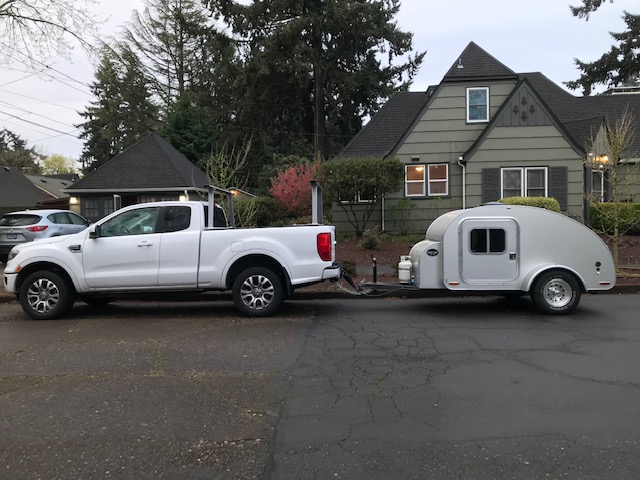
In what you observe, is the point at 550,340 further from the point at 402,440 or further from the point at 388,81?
the point at 388,81

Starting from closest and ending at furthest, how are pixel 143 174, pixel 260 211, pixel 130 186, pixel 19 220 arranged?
pixel 19 220 < pixel 260 211 < pixel 130 186 < pixel 143 174

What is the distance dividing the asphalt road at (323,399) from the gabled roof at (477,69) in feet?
41.7

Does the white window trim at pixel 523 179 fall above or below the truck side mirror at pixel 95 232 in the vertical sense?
above

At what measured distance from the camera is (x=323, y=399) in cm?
434

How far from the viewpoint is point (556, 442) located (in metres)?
3.48

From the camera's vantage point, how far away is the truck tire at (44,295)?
777cm

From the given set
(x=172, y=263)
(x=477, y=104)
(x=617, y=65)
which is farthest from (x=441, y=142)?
(x=617, y=65)

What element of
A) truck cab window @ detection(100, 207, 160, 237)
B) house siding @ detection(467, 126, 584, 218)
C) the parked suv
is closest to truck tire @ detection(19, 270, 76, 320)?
truck cab window @ detection(100, 207, 160, 237)

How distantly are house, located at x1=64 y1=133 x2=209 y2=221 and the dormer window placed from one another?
40.0ft

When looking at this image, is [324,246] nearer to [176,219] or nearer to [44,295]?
[176,219]

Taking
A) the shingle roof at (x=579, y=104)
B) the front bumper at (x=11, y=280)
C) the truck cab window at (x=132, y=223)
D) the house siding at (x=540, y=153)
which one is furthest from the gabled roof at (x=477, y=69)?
the front bumper at (x=11, y=280)

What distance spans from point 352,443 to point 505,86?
17.3m

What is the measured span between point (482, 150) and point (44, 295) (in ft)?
48.5

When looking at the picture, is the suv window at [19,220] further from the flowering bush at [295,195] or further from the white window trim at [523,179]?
the white window trim at [523,179]
